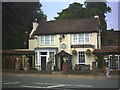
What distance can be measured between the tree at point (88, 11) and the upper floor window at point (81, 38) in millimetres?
17628

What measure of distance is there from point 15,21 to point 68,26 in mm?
10286

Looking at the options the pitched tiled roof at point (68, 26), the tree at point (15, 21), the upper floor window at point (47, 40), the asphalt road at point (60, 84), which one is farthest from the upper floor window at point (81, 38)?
the asphalt road at point (60, 84)

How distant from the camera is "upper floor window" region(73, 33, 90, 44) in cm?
3522

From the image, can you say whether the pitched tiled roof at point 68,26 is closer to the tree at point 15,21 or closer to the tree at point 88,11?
the tree at point 15,21

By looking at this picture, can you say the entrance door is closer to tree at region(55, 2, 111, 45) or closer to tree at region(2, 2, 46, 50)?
tree at region(2, 2, 46, 50)

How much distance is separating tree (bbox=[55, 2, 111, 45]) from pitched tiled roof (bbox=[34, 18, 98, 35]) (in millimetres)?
15291

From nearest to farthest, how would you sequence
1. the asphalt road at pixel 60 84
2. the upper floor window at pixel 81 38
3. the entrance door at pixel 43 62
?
the asphalt road at pixel 60 84 → the upper floor window at pixel 81 38 → the entrance door at pixel 43 62

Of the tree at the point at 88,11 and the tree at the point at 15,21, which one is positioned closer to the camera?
the tree at the point at 15,21

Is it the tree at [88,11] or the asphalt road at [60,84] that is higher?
the tree at [88,11]

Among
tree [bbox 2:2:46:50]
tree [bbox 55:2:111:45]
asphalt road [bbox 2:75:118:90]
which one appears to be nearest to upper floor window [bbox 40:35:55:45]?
tree [bbox 2:2:46:50]

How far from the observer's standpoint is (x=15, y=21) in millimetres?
42906

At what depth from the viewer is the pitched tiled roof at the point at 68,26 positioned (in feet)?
117

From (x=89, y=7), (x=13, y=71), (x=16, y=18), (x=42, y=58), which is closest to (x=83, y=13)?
→ (x=89, y=7)

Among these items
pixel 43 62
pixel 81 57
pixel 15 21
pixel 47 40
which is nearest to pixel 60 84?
pixel 81 57
